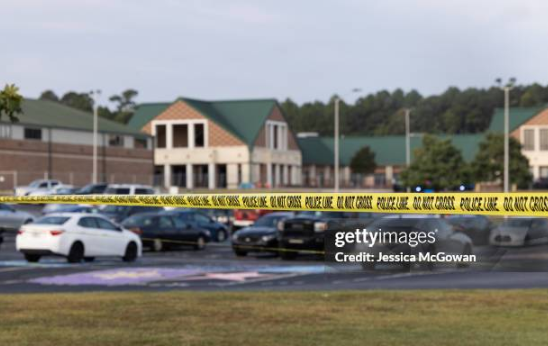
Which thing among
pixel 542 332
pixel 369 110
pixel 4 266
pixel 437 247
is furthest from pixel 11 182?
pixel 369 110

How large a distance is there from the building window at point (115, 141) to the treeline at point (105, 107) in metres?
45.6

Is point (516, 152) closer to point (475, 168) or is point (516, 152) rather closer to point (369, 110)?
point (475, 168)

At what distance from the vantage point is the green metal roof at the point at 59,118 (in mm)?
83781

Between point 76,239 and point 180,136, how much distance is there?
2883 inches

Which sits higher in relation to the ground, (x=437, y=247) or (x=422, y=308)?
(x=437, y=247)

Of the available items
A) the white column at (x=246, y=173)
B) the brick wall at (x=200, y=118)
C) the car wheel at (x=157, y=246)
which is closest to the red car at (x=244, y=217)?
the car wheel at (x=157, y=246)

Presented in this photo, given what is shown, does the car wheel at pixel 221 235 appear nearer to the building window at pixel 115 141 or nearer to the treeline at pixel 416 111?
the building window at pixel 115 141

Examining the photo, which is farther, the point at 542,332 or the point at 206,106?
the point at 206,106

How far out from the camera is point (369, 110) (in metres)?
175

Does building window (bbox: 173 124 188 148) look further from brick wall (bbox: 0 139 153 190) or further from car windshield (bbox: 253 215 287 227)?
car windshield (bbox: 253 215 287 227)

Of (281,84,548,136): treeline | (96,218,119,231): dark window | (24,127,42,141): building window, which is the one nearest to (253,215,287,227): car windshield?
(96,218,119,231): dark window

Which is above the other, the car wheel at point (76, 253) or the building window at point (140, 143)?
the building window at point (140, 143)

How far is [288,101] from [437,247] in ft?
601

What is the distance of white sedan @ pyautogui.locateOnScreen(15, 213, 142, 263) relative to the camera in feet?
93.8
